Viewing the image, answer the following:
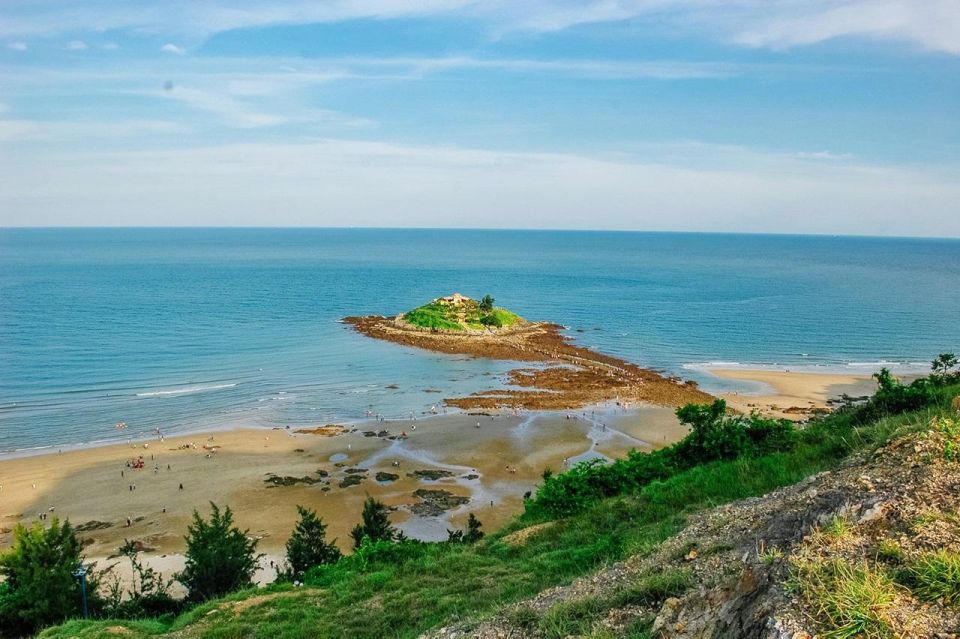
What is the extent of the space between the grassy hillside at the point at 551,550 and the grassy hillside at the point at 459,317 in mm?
64471

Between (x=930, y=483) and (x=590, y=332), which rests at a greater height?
(x=930, y=483)

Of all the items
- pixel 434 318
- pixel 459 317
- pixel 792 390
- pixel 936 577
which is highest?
pixel 936 577

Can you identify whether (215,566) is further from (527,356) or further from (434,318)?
(434,318)

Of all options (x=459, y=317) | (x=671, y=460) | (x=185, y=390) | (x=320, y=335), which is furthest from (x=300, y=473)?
(x=459, y=317)

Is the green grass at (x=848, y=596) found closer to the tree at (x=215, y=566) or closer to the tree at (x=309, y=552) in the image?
the tree at (x=309, y=552)

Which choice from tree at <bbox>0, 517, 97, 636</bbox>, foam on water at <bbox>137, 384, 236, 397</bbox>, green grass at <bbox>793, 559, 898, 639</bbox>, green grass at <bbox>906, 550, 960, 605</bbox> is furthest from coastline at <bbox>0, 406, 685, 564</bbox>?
green grass at <bbox>906, 550, 960, 605</bbox>

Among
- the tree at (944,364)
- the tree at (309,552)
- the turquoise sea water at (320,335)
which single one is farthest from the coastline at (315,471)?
the tree at (944,364)

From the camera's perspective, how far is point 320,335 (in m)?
80.8

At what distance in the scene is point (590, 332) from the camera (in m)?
85.2

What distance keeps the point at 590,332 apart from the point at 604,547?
7384 centimetres

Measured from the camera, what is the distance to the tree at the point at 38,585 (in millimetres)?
18047

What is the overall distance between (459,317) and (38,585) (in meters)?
68.6

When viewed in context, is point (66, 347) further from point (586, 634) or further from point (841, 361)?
point (841, 361)

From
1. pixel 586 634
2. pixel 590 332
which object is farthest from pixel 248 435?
pixel 590 332
